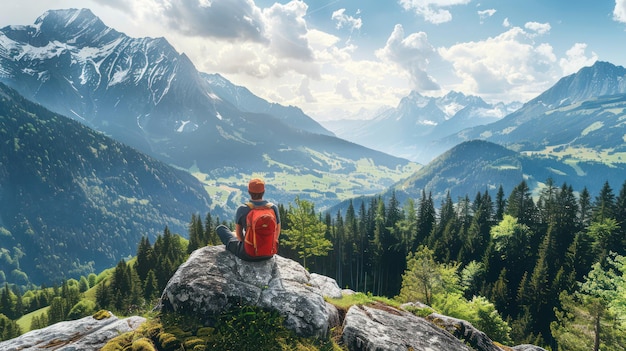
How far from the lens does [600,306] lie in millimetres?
29500

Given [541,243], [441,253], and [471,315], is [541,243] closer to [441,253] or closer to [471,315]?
[441,253]

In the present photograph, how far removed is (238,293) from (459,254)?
74.7m

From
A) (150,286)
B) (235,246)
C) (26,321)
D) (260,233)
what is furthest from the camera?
(26,321)

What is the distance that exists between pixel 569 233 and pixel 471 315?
185ft

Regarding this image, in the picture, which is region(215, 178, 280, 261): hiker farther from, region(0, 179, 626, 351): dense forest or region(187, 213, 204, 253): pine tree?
region(187, 213, 204, 253): pine tree

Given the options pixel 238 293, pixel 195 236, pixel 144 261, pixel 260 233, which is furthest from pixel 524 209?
pixel 144 261

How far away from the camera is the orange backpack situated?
1327cm

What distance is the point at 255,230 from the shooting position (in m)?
13.3

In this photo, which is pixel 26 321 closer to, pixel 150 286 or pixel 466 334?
pixel 150 286

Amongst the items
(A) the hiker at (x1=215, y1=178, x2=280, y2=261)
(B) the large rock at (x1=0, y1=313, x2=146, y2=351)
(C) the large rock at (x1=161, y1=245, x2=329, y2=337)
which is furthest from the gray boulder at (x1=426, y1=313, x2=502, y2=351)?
(B) the large rock at (x1=0, y1=313, x2=146, y2=351)

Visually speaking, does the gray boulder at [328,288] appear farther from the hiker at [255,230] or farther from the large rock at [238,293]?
the hiker at [255,230]

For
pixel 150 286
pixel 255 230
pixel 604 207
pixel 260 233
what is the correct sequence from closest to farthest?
pixel 255 230
pixel 260 233
pixel 150 286
pixel 604 207

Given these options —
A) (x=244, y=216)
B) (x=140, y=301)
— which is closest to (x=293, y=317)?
(x=244, y=216)

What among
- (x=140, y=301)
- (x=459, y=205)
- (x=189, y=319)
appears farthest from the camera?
(x=459, y=205)
